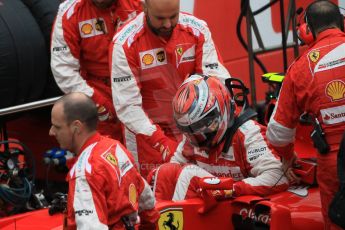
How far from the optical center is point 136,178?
15.0 feet

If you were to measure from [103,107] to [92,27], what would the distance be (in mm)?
527

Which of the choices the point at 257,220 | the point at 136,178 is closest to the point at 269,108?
the point at 257,220

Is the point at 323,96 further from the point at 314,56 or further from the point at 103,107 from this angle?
the point at 103,107

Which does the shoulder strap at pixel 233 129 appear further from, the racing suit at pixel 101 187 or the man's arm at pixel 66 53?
the man's arm at pixel 66 53

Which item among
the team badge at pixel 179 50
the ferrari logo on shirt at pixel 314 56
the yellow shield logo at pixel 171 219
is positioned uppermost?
the ferrari logo on shirt at pixel 314 56

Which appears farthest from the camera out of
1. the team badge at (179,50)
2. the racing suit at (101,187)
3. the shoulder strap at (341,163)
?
the team badge at (179,50)

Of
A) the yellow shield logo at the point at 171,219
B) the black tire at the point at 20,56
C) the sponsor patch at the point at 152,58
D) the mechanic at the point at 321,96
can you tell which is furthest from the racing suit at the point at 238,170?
the black tire at the point at 20,56

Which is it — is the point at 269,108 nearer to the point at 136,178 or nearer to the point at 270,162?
the point at 270,162

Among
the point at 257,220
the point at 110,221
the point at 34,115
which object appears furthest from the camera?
the point at 34,115

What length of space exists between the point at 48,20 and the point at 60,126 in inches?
114

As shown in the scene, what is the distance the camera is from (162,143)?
613 centimetres

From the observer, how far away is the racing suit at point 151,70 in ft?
20.5

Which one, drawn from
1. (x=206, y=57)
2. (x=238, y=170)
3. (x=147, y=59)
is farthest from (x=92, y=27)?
(x=238, y=170)

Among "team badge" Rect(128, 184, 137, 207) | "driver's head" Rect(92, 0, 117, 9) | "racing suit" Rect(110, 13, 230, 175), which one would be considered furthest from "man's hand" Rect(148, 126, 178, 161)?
"team badge" Rect(128, 184, 137, 207)
